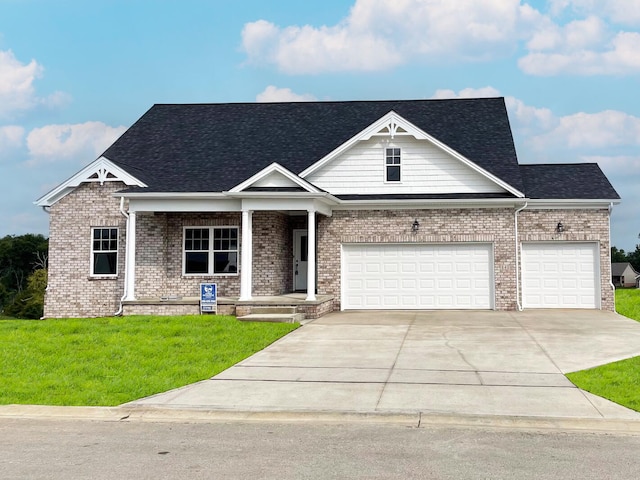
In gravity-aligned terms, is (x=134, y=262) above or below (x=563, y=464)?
above

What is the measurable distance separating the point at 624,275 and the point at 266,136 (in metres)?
106

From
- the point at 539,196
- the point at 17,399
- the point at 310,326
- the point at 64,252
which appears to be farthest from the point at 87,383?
the point at 539,196

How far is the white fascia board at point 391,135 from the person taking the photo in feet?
67.3

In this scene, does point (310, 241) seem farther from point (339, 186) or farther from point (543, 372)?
point (543, 372)

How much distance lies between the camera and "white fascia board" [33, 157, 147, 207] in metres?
20.7

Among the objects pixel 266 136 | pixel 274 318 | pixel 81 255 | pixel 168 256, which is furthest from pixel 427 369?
pixel 266 136

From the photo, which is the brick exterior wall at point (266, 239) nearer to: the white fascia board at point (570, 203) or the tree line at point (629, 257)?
the white fascia board at point (570, 203)

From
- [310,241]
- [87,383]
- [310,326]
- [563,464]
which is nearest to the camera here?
[563,464]

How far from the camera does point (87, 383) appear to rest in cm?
1038

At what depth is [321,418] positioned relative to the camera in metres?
8.50

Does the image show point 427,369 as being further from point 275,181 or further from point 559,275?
point 559,275

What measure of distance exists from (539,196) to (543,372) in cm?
1087

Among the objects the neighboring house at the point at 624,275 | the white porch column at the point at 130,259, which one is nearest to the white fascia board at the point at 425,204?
the white porch column at the point at 130,259

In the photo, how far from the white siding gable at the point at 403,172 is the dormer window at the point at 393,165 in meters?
0.14
